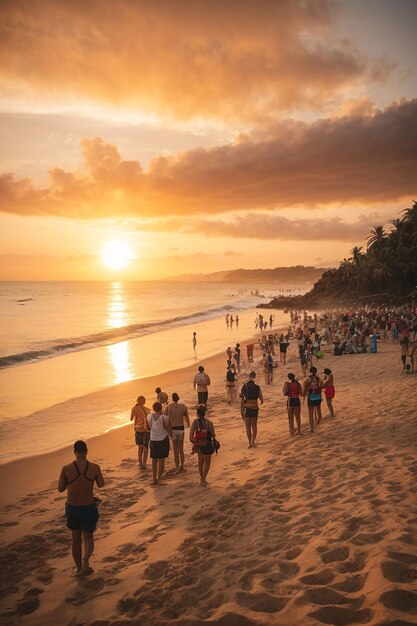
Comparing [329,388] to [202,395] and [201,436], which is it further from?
[201,436]

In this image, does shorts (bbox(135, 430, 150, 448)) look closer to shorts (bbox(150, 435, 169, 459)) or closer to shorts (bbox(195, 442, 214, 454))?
shorts (bbox(150, 435, 169, 459))

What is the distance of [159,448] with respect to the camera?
8.40m

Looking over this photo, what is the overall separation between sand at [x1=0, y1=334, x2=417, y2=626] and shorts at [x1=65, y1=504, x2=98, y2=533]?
723 millimetres

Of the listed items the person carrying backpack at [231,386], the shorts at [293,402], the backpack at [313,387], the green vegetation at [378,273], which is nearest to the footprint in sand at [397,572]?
the shorts at [293,402]

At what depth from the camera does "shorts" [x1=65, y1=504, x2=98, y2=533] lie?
218 inches

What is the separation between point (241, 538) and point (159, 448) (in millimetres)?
3032

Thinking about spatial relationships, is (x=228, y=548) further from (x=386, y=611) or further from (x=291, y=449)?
(x=291, y=449)

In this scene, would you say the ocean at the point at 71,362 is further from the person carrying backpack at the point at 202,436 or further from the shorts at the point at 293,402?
the shorts at the point at 293,402

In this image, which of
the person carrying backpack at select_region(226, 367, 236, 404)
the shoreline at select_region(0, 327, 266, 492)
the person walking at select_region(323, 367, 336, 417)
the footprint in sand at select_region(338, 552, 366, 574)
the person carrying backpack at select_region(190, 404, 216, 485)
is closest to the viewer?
the footprint in sand at select_region(338, 552, 366, 574)

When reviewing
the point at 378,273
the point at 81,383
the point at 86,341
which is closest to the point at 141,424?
the point at 81,383

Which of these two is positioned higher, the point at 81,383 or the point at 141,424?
the point at 141,424

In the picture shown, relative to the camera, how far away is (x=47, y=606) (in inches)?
196

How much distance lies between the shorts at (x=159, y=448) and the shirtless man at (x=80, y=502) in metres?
2.80

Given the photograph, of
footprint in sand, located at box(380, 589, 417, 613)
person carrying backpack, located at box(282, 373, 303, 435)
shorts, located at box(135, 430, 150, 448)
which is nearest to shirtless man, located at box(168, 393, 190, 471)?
shorts, located at box(135, 430, 150, 448)
